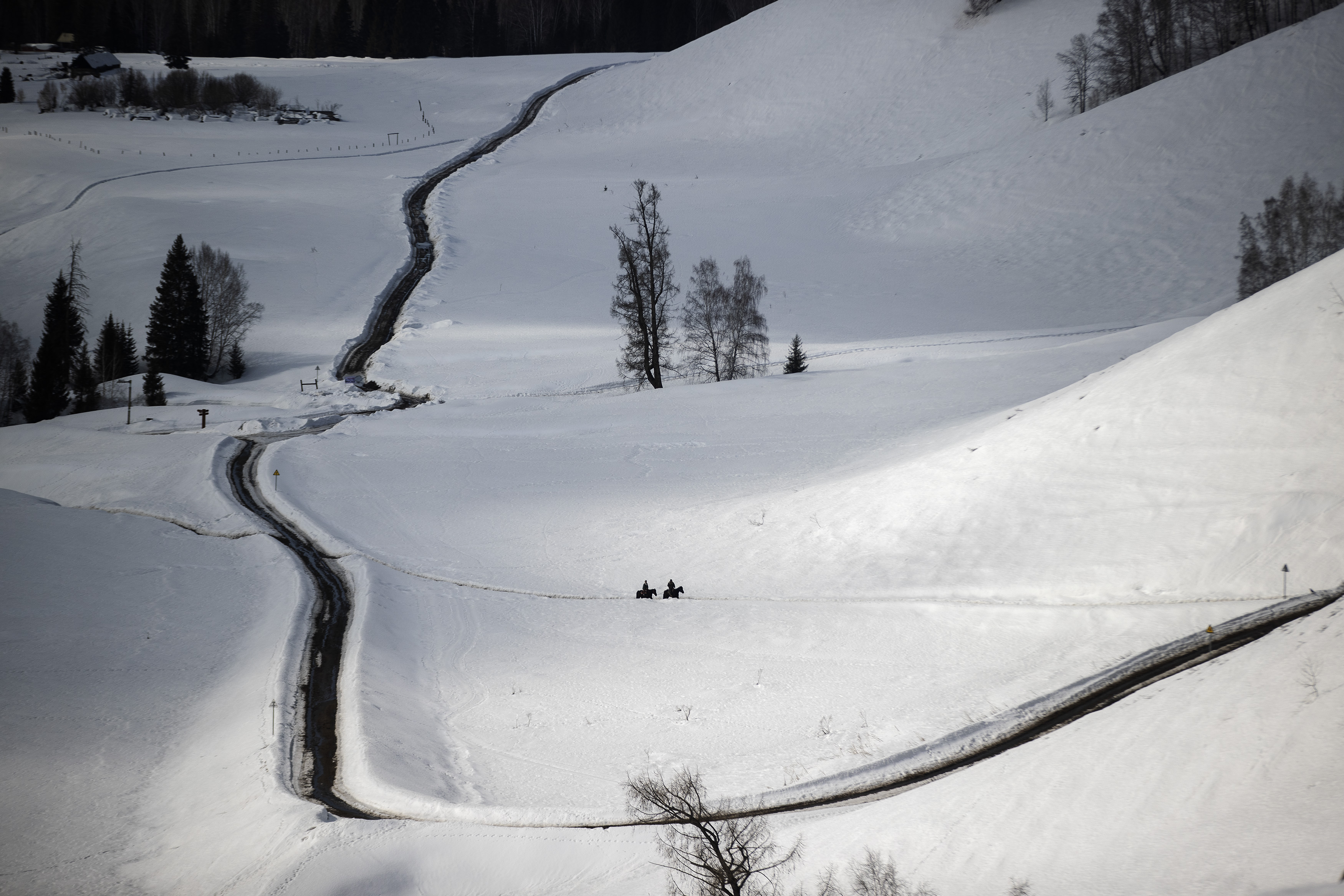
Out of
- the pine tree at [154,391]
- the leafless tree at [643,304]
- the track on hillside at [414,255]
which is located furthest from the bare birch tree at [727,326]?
the pine tree at [154,391]

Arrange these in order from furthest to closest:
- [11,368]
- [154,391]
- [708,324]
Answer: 1. [11,368]
2. [154,391]
3. [708,324]

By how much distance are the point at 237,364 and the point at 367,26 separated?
10121cm

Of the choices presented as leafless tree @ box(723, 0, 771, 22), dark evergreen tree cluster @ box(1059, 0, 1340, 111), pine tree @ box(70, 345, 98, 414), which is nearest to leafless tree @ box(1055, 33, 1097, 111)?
dark evergreen tree cluster @ box(1059, 0, 1340, 111)

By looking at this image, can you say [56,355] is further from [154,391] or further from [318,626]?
[318,626]

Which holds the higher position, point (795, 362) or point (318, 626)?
point (795, 362)

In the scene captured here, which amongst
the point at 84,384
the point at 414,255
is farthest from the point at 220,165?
the point at 84,384

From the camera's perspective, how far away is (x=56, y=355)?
150ft

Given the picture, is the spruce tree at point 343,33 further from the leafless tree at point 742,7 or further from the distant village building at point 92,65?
the leafless tree at point 742,7

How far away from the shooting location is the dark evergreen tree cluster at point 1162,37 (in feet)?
212

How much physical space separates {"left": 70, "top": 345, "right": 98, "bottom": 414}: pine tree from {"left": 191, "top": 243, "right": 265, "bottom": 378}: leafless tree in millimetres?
5429

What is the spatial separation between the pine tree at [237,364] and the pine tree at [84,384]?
6.23 metres

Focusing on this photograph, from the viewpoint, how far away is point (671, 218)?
62062 millimetres

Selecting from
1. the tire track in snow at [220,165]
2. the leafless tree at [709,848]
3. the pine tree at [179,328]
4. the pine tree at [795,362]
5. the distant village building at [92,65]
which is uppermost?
the distant village building at [92,65]

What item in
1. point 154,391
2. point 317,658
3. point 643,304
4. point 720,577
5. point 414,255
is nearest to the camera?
point 317,658
